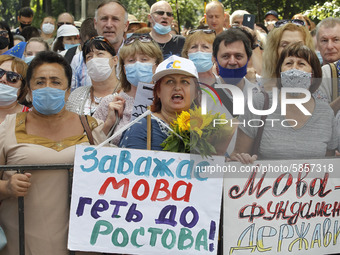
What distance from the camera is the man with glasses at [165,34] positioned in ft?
24.6

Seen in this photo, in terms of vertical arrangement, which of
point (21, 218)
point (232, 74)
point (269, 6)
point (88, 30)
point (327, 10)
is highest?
point (269, 6)

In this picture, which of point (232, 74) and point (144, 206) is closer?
point (144, 206)

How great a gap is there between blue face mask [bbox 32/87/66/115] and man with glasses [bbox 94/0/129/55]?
8.29 feet

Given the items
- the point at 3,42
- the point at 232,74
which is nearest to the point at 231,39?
the point at 232,74

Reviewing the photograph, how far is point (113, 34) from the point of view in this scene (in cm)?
662

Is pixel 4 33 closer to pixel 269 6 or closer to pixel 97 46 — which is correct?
pixel 97 46

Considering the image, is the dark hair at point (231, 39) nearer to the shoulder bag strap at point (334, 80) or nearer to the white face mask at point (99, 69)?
the shoulder bag strap at point (334, 80)

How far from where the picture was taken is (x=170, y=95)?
4336mm

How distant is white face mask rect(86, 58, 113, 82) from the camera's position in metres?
5.65

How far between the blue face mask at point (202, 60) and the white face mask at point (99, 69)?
884mm

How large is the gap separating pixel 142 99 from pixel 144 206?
126cm

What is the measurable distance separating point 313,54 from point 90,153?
6.39 feet

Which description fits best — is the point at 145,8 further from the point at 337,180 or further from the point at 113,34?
the point at 337,180

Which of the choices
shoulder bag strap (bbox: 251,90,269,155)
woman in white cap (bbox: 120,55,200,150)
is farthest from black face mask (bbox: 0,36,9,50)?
shoulder bag strap (bbox: 251,90,269,155)
